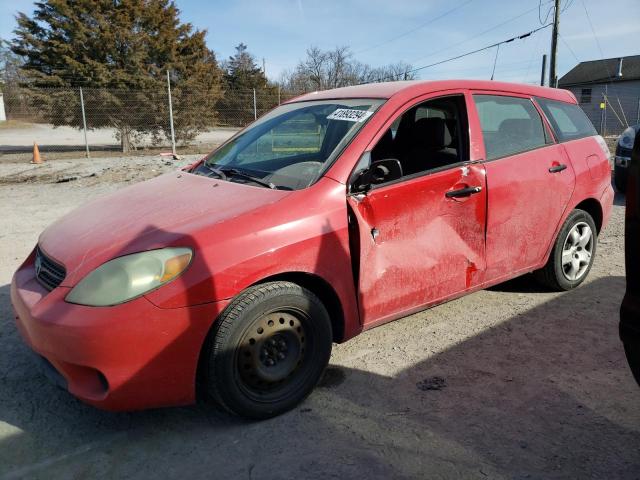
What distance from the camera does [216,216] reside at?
2.71 m

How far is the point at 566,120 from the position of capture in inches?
173

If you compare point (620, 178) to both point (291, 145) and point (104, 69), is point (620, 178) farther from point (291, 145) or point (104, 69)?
point (104, 69)

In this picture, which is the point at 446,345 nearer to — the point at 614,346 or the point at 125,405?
the point at 614,346

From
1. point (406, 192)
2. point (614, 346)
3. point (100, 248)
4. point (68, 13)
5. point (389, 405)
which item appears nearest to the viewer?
point (100, 248)

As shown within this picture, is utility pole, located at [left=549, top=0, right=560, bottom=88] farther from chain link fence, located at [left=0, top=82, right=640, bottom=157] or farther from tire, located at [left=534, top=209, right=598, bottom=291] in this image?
tire, located at [left=534, top=209, right=598, bottom=291]

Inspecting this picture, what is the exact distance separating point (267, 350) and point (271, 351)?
0.03 metres

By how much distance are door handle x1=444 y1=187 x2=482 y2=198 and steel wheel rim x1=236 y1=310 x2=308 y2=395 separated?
1306 millimetres

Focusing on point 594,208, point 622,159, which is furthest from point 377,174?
point 622,159

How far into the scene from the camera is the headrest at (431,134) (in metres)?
3.78

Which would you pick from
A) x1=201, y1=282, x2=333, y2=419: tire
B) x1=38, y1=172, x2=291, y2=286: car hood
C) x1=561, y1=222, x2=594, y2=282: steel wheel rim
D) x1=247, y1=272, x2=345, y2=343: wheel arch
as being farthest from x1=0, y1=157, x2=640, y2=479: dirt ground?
x1=38, y1=172, x2=291, y2=286: car hood

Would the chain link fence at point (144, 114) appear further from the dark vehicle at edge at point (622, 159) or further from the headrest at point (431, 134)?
the headrest at point (431, 134)

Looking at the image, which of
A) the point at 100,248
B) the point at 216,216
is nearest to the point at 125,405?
the point at 100,248

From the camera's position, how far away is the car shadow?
2404mm

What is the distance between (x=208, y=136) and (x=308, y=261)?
21951mm
